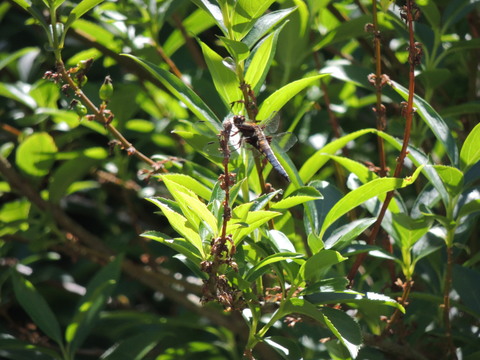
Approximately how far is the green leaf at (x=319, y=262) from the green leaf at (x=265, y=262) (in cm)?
3

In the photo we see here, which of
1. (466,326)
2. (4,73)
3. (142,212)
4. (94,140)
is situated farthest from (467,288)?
(4,73)

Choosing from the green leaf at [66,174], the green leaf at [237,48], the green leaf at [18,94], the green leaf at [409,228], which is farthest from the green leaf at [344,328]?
the green leaf at [18,94]

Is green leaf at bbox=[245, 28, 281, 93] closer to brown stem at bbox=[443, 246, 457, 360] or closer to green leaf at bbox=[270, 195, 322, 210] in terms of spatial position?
green leaf at bbox=[270, 195, 322, 210]

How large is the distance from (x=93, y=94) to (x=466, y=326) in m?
1.18

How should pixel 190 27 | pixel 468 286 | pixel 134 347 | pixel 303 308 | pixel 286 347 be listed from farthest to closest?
pixel 190 27
pixel 134 347
pixel 468 286
pixel 286 347
pixel 303 308

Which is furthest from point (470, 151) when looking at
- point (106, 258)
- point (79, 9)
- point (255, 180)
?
point (106, 258)

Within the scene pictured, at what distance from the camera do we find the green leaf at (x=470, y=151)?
3.98 feet

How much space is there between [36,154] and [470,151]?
1.24 metres

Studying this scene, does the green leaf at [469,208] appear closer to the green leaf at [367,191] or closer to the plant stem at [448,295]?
the plant stem at [448,295]

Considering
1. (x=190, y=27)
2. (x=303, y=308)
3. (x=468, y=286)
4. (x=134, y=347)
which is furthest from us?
(x=190, y=27)

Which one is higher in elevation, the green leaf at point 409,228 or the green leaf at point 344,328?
the green leaf at point 409,228

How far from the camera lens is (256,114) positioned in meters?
1.23

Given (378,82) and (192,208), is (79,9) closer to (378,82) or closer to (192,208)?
(192,208)

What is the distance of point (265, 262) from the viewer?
1.11 metres
